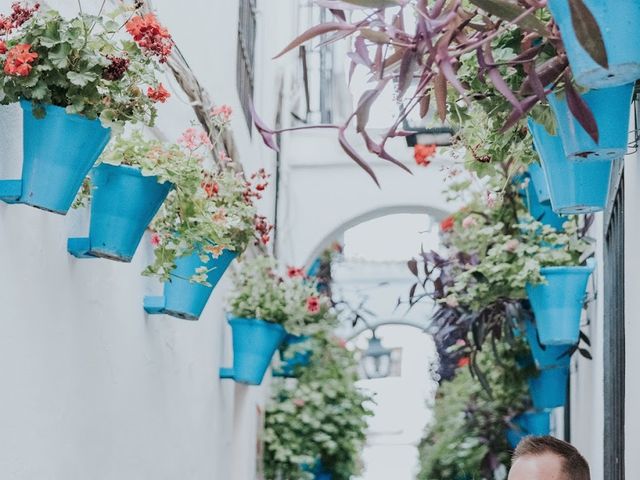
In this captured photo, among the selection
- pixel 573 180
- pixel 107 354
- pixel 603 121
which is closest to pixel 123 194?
pixel 107 354

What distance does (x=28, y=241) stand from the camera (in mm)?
2863

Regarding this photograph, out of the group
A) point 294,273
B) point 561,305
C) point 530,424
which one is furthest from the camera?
point 530,424

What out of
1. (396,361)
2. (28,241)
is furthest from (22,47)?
(396,361)

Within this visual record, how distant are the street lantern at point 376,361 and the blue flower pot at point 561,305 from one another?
6.57m

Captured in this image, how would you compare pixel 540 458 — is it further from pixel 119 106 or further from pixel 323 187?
pixel 323 187

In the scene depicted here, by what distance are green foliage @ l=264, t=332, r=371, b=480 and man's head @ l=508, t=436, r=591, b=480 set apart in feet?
17.5

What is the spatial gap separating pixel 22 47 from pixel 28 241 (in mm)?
578

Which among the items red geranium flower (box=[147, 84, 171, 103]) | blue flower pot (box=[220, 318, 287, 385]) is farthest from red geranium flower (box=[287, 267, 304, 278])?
red geranium flower (box=[147, 84, 171, 103])

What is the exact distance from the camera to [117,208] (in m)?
3.04

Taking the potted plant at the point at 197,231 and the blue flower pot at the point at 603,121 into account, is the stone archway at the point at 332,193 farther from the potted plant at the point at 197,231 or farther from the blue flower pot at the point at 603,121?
the blue flower pot at the point at 603,121

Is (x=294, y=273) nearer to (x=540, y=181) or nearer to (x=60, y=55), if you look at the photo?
(x=540, y=181)

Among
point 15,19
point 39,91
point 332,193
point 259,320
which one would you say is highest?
point 332,193

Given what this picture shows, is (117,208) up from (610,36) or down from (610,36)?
down

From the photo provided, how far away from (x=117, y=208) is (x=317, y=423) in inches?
202
